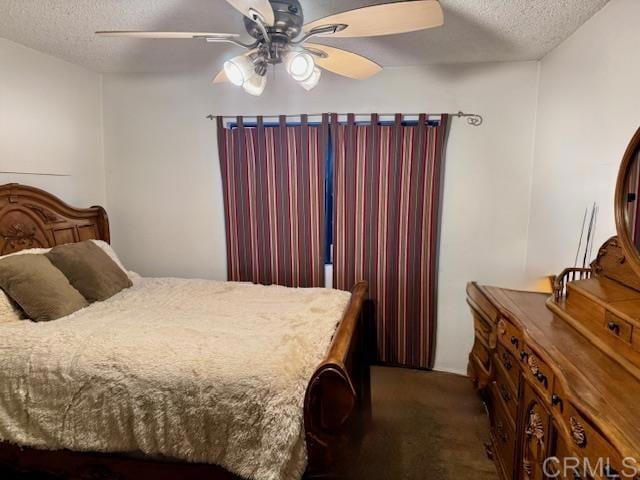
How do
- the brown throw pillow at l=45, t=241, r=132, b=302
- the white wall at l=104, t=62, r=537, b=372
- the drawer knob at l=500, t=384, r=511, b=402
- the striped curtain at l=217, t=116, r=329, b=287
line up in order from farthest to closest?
1. the striped curtain at l=217, t=116, r=329, b=287
2. the white wall at l=104, t=62, r=537, b=372
3. the brown throw pillow at l=45, t=241, r=132, b=302
4. the drawer knob at l=500, t=384, r=511, b=402

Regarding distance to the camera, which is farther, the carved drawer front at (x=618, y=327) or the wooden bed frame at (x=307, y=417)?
the wooden bed frame at (x=307, y=417)

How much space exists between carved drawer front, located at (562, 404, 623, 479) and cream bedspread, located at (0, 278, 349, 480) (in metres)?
0.85

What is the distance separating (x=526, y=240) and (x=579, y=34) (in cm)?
140

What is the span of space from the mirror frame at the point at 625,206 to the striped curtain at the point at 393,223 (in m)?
1.46

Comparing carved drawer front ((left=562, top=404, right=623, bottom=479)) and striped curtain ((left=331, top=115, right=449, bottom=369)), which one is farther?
striped curtain ((left=331, top=115, right=449, bottom=369))

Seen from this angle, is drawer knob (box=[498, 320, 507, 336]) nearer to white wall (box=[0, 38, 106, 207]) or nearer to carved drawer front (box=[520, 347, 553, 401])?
carved drawer front (box=[520, 347, 553, 401])

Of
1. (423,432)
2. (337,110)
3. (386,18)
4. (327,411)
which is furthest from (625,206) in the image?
(337,110)


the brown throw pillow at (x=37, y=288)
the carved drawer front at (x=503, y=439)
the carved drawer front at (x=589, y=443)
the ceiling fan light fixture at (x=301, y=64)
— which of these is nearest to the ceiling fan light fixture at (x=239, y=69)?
the ceiling fan light fixture at (x=301, y=64)

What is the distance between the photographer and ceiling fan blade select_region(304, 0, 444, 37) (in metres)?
1.39

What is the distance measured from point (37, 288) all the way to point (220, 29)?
1805 millimetres

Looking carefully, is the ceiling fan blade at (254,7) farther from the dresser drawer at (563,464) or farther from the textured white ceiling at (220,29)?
the dresser drawer at (563,464)

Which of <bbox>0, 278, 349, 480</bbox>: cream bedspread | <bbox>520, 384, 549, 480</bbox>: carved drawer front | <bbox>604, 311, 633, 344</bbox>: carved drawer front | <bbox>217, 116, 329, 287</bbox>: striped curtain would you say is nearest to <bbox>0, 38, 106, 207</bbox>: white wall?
<bbox>217, 116, 329, 287</bbox>: striped curtain

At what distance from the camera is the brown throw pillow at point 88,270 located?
2385mm

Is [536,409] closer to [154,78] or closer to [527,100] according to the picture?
[527,100]
